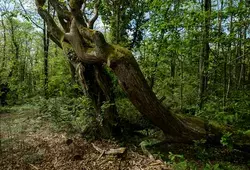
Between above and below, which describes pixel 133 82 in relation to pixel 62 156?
above

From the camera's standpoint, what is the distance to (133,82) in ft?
18.1

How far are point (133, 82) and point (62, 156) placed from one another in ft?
8.95

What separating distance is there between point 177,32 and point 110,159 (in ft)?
16.5

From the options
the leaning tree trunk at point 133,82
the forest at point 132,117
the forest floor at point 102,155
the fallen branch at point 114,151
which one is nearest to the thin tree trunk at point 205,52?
the forest at point 132,117

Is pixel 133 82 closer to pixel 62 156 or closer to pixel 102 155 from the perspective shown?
pixel 102 155

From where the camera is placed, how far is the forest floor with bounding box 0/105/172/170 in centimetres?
517

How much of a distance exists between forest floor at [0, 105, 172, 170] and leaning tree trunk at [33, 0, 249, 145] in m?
1.16

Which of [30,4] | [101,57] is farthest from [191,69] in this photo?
[30,4]

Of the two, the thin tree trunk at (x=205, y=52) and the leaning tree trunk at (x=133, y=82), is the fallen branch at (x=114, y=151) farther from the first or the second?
the thin tree trunk at (x=205, y=52)

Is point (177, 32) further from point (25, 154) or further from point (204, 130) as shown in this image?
point (25, 154)

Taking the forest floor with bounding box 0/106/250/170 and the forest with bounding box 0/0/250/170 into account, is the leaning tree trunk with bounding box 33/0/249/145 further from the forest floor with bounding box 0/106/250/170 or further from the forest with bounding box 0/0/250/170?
the forest floor with bounding box 0/106/250/170

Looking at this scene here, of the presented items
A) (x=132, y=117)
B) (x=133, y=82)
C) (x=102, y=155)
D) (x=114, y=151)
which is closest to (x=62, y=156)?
(x=102, y=155)

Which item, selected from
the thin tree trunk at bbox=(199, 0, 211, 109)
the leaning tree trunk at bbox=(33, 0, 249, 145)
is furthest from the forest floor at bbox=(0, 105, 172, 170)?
the thin tree trunk at bbox=(199, 0, 211, 109)

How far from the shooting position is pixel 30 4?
16438 mm
